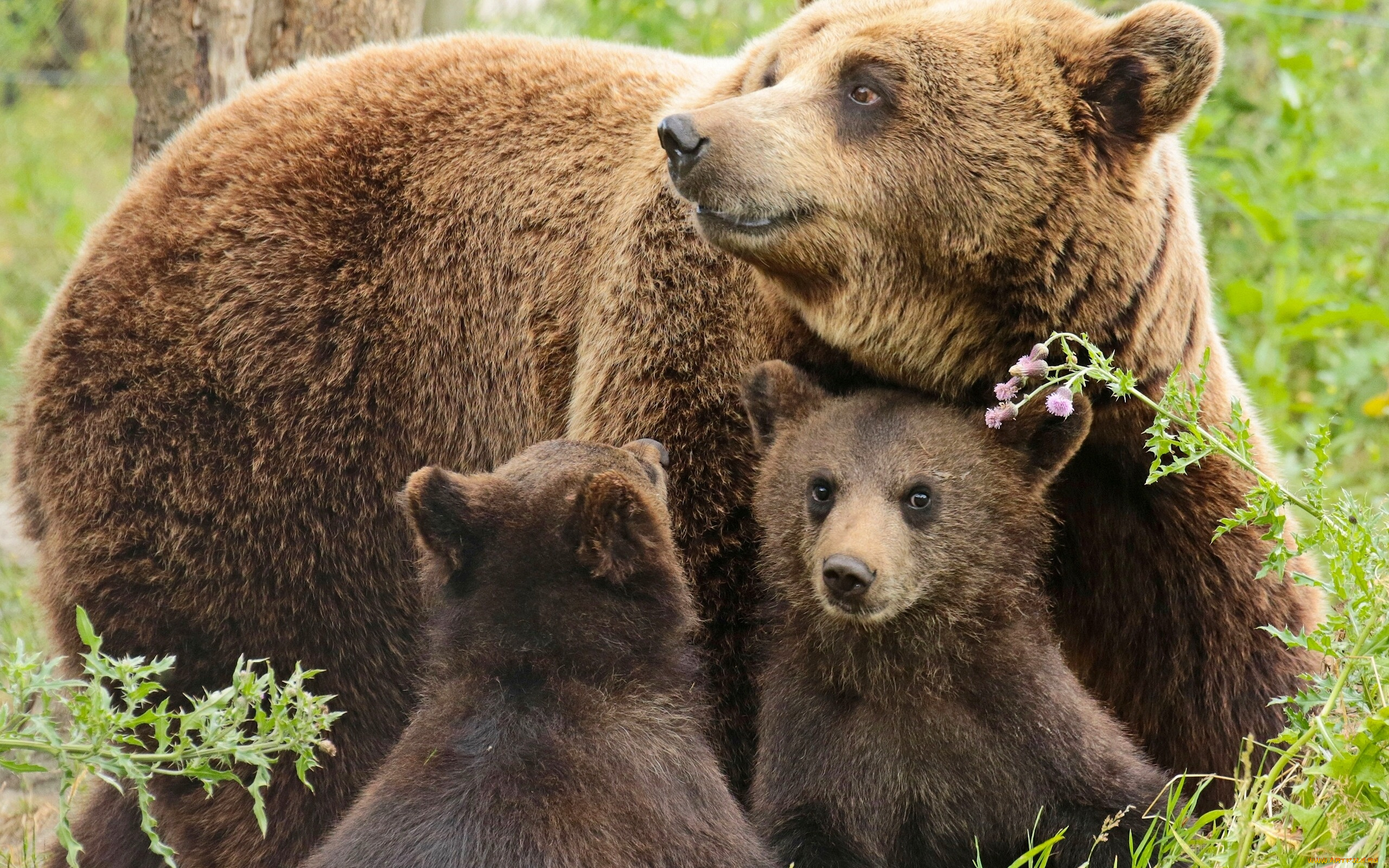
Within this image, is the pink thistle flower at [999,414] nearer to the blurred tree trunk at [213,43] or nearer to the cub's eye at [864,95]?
the cub's eye at [864,95]

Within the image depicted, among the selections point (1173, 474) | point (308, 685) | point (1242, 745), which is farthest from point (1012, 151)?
point (308, 685)

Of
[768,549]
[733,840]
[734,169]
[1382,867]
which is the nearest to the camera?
[1382,867]

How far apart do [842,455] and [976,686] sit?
745mm

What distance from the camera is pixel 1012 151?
4.30m

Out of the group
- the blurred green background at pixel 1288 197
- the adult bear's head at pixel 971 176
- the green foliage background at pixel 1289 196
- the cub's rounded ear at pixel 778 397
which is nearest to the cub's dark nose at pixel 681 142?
the adult bear's head at pixel 971 176

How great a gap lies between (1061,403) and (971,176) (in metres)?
0.76

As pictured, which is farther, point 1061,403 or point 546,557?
point 546,557

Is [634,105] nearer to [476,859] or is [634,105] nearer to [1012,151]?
[1012,151]

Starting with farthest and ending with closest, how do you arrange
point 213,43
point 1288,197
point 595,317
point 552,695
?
point 1288,197
point 213,43
point 595,317
point 552,695

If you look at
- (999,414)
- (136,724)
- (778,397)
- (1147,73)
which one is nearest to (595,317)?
(778,397)

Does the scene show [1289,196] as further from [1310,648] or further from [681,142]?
[681,142]

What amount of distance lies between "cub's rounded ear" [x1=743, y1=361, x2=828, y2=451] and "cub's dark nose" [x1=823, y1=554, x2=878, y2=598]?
0.74 m

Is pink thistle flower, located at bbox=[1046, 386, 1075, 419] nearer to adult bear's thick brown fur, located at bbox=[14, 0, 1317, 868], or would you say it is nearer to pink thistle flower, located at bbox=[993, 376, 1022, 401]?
pink thistle flower, located at bbox=[993, 376, 1022, 401]

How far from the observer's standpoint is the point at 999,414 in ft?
13.6
